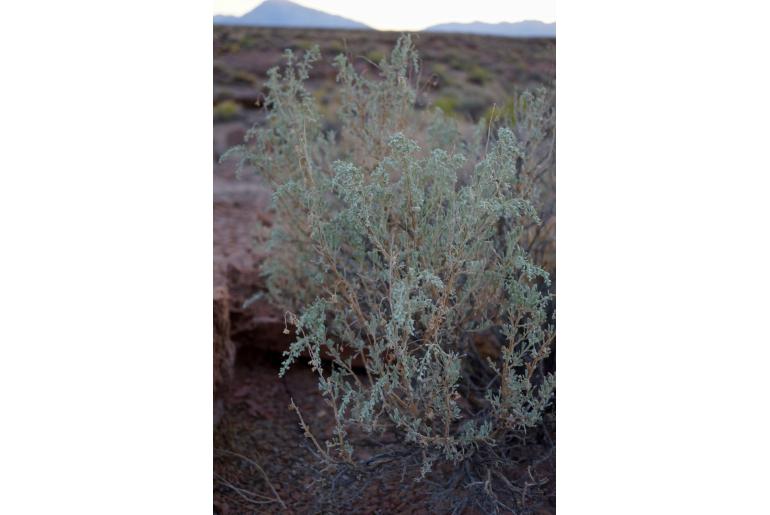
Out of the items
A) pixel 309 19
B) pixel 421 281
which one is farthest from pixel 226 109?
pixel 421 281

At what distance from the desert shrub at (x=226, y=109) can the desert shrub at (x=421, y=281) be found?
2.51m

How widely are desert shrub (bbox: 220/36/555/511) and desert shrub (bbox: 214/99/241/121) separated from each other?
2511 mm

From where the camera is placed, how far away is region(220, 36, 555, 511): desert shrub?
1533 millimetres

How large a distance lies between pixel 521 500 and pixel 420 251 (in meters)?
0.69

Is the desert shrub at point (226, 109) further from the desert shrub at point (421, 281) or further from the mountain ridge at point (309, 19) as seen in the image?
the desert shrub at point (421, 281)

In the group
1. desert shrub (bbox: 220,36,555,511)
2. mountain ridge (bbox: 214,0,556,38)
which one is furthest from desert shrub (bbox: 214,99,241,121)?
desert shrub (bbox: 220,36,555,511)

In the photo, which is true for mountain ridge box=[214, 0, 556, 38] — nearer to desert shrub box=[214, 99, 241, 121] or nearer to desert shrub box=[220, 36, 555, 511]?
desert shrub box=[220, 36, 555, 511]

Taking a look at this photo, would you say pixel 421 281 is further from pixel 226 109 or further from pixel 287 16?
pixel 226 109

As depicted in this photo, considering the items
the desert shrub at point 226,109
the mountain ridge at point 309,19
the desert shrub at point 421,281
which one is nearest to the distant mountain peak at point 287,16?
the mountain ridge at point 309,19

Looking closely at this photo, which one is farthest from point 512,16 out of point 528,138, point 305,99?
point 305,99

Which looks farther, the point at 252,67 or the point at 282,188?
the point at 252,67

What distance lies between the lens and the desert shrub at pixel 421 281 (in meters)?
1.53
